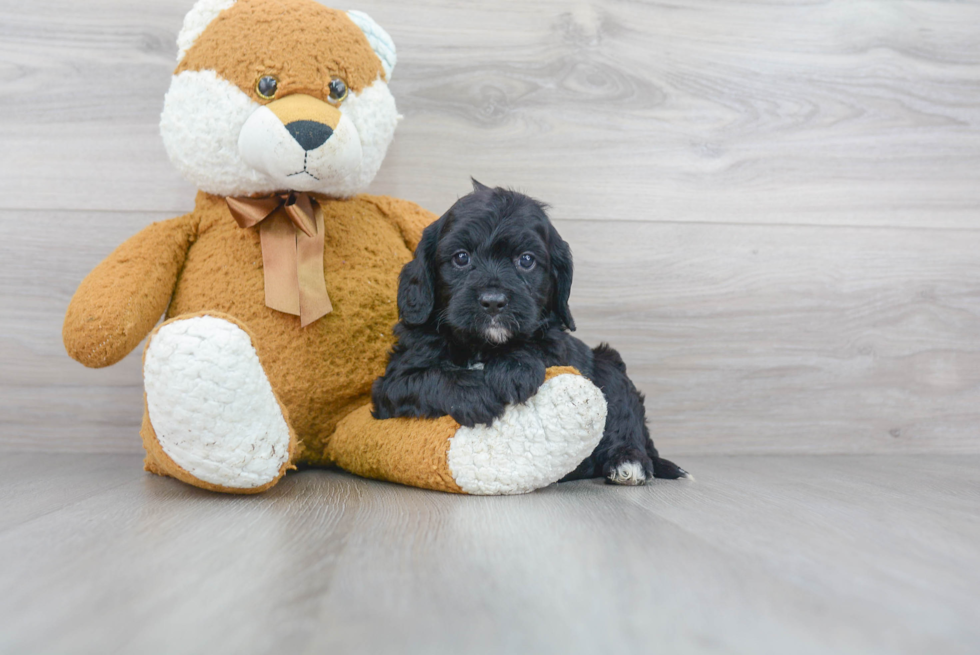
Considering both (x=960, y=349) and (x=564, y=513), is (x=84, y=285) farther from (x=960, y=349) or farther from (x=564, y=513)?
(x=960, y=349)

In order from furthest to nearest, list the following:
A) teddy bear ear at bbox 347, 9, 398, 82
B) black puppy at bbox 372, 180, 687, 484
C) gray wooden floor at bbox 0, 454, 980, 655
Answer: teddy bear ear at bbox 347, 9, 398, 82 → black puppy at bbox 372, 180, 687, 484 → gray wooden floor at bbox 0, 454, 980, 655

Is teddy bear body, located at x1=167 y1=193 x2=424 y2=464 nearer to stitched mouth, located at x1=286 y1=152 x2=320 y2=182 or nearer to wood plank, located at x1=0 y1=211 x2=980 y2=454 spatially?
stitched mouth, located at x1=286 y1=152 x2=320 y2=182

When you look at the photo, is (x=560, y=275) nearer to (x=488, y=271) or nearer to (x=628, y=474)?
(x=488, y=271)

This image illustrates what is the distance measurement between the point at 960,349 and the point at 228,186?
1.73 metres

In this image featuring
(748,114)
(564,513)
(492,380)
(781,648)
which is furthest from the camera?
(748,114)

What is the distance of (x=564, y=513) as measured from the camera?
0.94m

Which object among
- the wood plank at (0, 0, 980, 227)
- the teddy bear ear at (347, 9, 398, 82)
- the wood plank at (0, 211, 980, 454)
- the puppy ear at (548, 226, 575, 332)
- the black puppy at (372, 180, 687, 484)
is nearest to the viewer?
the black puppy at (372, 180, 687, 484)

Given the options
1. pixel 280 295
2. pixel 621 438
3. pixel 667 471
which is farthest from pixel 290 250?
pixel 667 471

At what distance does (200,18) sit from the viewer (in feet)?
3.93

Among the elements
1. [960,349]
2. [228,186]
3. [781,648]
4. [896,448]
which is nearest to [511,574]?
[781,648]

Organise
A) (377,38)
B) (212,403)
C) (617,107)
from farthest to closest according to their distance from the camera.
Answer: (617,107)
(377,38)
(212,403)

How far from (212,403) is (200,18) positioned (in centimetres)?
70

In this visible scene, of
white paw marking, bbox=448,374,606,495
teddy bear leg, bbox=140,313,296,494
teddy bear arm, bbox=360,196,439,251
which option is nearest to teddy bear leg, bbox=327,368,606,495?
white paw marking, bbox=448,374,606,495

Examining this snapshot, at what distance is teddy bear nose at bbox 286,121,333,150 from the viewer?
1090 mm
